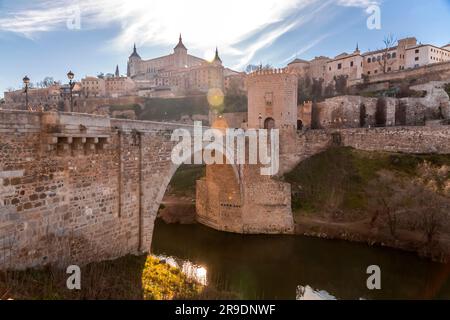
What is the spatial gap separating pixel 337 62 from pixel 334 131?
3262 cm

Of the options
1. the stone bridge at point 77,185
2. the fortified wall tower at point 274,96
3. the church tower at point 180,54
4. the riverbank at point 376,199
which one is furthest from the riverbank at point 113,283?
the church tower at point 180,54

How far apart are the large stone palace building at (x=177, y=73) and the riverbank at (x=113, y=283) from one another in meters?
73.2

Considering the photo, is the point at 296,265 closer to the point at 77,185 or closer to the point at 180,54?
the point at 77,185

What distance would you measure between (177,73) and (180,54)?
17553mm

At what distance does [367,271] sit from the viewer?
16656 mm

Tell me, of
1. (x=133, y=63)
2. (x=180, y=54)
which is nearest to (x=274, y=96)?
(x=180, y=54)

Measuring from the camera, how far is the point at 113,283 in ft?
29.9

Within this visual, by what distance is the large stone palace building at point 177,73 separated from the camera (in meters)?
86.8

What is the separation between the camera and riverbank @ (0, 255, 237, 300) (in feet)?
23.7

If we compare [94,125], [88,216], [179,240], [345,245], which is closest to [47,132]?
[94,125]

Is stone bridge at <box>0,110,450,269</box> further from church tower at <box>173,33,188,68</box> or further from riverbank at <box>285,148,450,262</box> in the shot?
church tower at <box>173,33,188,68</box>

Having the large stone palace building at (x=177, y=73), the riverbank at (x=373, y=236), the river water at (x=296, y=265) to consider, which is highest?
the large stone palace building at (x=177, y=73)

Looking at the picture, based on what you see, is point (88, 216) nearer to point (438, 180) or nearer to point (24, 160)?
point (24, 160)

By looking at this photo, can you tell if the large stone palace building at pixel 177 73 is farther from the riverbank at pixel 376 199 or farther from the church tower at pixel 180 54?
the riverbank at pixel 376 199
